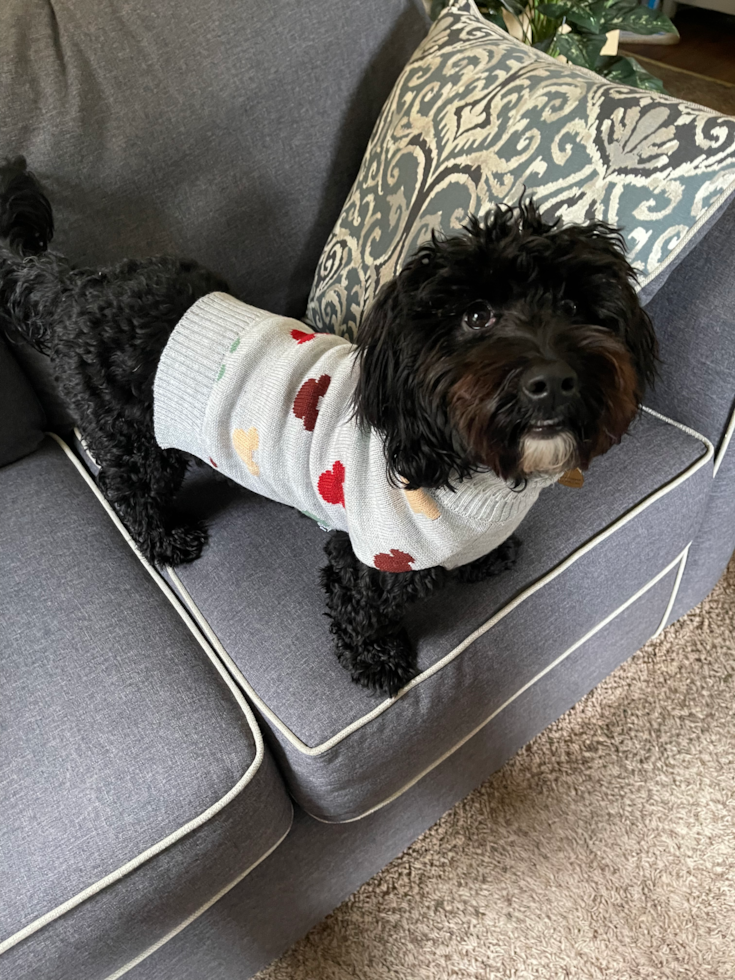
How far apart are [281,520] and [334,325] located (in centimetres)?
45

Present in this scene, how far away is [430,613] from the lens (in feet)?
3.63

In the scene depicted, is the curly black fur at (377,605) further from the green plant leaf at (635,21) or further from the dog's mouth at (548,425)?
the green plant leaf at (635,21)

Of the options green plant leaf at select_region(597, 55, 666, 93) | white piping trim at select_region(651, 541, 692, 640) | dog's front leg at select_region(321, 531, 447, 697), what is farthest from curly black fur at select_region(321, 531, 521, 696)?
green plant leaf at select_region(597, 55, 666, 93)

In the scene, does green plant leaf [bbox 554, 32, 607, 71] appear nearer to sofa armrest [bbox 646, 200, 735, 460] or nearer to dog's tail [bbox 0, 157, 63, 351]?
sofa armrest [bbox 646, 200, 735, 460]

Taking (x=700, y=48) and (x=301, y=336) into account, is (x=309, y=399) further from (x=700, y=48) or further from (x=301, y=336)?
(x=700, y=48)

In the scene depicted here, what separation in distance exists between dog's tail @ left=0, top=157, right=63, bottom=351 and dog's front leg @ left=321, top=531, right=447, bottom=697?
0.65 metres

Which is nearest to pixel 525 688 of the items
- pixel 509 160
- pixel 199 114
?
pixel 509 160

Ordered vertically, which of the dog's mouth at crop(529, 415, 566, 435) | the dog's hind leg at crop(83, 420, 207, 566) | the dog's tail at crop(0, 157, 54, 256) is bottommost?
the dog's hind leg at crop(83, 420, 207, 566)

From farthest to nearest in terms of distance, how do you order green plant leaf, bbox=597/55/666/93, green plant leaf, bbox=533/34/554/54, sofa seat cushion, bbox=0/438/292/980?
green plant leaf, bbox=533/34/554/54
green plant leaf, bbox=597/55/666/93
sofa seat cushion, bbox=0/438/292/980

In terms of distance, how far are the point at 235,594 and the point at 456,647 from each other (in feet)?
1.23

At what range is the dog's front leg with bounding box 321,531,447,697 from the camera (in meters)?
1.01

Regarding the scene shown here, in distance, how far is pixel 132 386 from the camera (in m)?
1.16

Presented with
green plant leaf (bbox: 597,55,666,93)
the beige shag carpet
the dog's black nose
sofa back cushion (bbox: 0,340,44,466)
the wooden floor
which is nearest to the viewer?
the dog's black nose

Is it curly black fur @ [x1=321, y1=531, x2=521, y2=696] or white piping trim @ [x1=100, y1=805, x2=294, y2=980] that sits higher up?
curly black fur @ [x1=321, y1=531, x2=521, y2=696]
